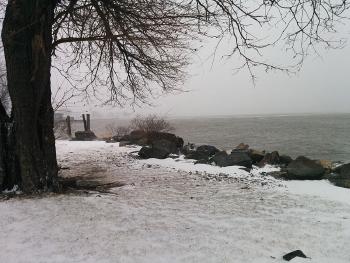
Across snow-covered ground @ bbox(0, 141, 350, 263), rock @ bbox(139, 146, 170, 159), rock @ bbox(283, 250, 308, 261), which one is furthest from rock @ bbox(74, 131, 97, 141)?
rock @ bbox(283, 250, 308, 261)

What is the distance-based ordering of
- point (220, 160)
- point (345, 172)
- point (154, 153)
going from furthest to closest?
point (154, 153)
point (220, 160)
point (345, 172)

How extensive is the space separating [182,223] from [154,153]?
7527 mm

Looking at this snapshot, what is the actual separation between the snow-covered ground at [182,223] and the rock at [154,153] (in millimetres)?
3567

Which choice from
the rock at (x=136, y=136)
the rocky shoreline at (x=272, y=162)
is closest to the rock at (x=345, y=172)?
the rocky shoreline at (x=272, y=162)

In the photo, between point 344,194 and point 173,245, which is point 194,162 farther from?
point 173,245

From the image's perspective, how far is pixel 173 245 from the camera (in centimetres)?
570

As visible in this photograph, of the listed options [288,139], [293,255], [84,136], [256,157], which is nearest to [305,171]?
[256,157]

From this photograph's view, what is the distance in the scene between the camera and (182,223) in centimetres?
664

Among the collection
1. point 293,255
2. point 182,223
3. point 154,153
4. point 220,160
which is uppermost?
point 154,153

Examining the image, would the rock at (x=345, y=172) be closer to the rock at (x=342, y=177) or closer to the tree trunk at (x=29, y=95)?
the rock at (x=342, y=177)

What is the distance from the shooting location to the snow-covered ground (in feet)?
17.9

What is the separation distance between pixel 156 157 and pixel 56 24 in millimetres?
5571

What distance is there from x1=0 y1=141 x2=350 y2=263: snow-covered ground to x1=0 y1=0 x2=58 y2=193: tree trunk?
2.70ft

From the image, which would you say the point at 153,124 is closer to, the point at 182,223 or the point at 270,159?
the point at 270,159
